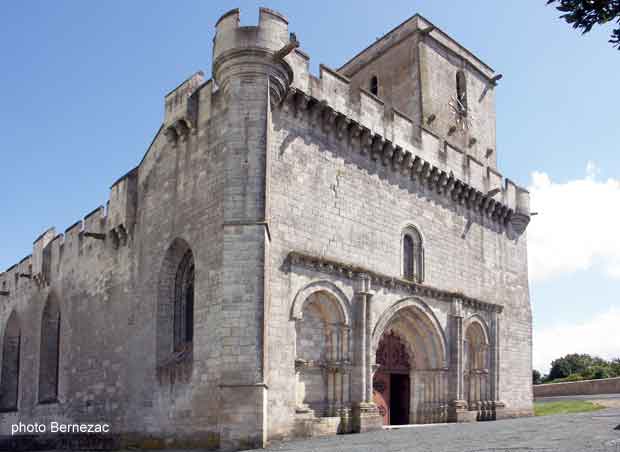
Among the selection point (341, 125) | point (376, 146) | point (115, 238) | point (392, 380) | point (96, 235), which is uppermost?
point (341, 125)

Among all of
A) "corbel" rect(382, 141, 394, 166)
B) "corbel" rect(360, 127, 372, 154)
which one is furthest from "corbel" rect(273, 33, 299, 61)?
"corbel" rect(382, 141, 394, 166)

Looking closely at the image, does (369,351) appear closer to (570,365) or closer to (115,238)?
(115,238)

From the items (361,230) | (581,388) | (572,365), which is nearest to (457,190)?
(361,230)

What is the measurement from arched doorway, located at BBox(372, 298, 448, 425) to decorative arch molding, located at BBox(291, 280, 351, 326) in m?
2.55

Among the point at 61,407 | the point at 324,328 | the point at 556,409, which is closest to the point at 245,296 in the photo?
the point at 324,328

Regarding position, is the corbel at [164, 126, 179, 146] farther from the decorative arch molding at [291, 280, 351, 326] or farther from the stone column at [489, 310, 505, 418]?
the stone column at [489, 310, 505, 418]

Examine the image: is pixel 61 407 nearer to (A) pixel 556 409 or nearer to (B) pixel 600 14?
(A) pixel 556 409

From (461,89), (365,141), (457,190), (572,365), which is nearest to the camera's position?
(365,141)

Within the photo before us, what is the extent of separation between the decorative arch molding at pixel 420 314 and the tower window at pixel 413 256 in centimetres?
76

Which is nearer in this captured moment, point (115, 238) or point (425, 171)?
point (425, 171)

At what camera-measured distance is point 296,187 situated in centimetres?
1587

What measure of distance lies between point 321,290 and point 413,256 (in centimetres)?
428

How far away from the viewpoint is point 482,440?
40.9ft

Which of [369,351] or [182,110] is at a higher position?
[182,110]
